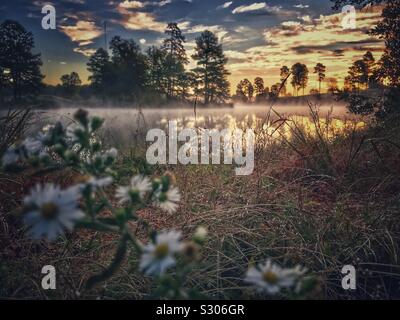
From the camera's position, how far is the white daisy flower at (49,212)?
32.4 inches

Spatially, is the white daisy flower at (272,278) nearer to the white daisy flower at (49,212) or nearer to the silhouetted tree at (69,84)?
the white daisy flower at (49,212)

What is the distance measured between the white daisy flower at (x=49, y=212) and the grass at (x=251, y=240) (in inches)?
16.6

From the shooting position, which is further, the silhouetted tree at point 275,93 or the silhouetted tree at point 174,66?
the silhouetted tree at point 174,66

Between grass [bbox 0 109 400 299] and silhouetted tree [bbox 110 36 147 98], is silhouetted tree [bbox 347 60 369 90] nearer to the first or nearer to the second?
grass [bbox 0 109 400 299]

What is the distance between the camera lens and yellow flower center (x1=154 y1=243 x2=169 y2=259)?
881mm

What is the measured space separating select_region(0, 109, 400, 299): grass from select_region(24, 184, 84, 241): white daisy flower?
1.39 ft

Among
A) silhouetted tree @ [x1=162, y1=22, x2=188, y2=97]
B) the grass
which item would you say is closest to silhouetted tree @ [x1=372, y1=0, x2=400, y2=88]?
the grass

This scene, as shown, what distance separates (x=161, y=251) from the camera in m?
0.89

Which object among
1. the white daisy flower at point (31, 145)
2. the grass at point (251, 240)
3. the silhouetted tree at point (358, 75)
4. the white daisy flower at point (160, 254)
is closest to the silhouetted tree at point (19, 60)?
the silhouetted tree at point (358, 75)

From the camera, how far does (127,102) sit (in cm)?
2361

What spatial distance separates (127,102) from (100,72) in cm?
334

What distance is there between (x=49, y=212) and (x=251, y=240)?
58.4 inches

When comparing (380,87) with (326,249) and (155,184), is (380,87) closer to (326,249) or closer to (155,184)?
(326,249)
